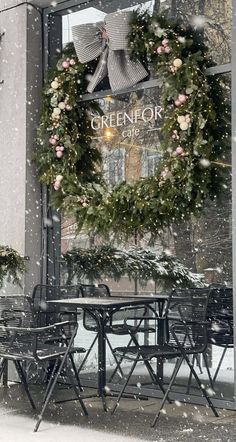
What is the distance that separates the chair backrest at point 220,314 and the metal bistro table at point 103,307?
55 cm

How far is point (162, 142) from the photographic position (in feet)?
23.5

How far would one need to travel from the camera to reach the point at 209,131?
22.3 ft

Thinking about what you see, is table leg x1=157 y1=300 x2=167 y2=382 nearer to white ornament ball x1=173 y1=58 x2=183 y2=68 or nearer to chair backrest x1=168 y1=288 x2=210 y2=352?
chair backrest x1=168 y1=288 x2=210 y2=352

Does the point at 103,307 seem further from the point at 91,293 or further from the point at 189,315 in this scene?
the point at 91,293

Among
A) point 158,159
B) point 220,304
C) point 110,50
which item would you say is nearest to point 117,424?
point 220,304

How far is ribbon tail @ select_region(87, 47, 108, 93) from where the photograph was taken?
7770mm

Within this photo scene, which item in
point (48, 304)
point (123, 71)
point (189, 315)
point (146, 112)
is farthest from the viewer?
point (48, 304)

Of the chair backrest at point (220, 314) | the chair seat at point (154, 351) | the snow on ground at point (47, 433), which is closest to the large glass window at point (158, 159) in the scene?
the chair backrest at point (220, 314)

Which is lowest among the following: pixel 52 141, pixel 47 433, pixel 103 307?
pixel 47 433

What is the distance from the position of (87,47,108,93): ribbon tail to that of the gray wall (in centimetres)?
71

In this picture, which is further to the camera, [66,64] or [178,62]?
[66,64]

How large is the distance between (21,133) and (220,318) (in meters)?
3.03

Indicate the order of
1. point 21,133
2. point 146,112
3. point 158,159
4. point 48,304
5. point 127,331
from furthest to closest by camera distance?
point 21,133
point 48,304
point 146,112
point 158,159
point 127,331

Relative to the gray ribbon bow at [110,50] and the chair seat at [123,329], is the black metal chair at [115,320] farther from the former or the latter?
the gray ribbon bow at [110,50]
